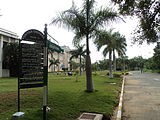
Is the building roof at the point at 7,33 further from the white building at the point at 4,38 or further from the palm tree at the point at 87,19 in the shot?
the palm tree at the point at 87,19

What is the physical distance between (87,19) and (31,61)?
6.37 metres

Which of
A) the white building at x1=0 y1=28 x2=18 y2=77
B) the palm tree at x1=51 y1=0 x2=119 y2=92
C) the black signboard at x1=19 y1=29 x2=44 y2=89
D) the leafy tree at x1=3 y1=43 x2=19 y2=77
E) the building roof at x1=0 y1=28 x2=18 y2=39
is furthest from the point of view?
the white building at x1=0 y1=28 x2=18 y2=77

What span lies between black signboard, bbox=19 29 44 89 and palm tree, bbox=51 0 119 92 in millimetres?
5283

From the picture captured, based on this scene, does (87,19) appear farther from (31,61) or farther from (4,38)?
(4,38)

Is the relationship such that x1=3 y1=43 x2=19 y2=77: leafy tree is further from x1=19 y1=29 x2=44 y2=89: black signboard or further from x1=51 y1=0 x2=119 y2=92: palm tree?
x1=19 y1=29 x2=44 y2=89: black signboard

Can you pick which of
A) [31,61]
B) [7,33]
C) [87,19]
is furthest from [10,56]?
[31,61]

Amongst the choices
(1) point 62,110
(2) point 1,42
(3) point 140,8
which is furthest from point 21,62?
(2) point 1,42

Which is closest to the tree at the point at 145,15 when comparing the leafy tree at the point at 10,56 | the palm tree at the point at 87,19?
the palm tree at the point at 87,19

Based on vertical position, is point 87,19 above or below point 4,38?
below

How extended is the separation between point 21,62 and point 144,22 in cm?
505

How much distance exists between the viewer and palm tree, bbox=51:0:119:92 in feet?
32.5

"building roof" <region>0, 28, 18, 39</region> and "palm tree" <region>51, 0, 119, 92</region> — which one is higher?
"building roof" <region>0, 28, 18, 39</region>

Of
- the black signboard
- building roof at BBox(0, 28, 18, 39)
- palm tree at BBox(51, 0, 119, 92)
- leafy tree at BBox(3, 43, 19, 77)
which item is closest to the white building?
building roof at BBox(0, 28, 18, 39)

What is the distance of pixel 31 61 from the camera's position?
4.73 metres
